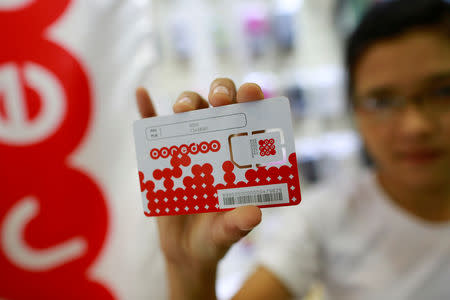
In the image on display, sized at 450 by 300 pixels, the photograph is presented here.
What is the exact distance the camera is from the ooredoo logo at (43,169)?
583 mm

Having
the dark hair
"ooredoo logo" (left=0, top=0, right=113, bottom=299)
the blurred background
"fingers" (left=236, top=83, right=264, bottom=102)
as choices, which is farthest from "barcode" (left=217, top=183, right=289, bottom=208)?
the dark hair

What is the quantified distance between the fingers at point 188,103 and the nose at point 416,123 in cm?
50

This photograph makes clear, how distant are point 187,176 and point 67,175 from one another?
0.37m

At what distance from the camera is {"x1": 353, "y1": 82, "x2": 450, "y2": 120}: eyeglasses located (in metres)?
0.65

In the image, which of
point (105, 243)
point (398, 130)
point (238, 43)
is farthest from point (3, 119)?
point (238, 43)

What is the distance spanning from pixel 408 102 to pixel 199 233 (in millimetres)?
569

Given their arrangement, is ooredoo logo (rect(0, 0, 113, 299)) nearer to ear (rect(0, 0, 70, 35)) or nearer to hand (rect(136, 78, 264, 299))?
ear (rect(0, 0, 70, 35))

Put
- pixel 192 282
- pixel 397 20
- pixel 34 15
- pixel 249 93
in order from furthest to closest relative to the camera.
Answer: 1. pixel 397 20
2. pixel 34 15
3. pixel 192 282
4. pixel 249 93

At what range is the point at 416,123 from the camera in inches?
25.1

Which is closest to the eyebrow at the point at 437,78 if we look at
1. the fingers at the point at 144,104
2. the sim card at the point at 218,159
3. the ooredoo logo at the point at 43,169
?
the sim card at the point at 218,159

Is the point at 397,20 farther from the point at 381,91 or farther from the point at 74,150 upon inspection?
the point at 74,150

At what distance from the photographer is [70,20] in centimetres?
62

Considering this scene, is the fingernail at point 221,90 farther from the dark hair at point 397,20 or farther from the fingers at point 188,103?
the dark hair at point 397,20

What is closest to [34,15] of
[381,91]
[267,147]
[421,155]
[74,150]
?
[74,150]
